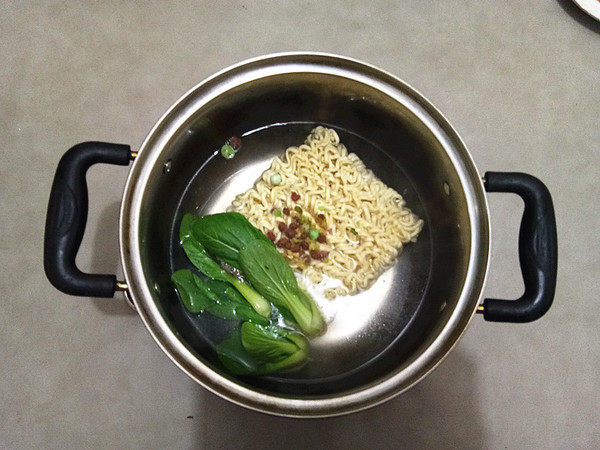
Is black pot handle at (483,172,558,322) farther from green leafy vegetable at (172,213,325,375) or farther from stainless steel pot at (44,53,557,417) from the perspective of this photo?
green leafy vegetable at (172,213,325,375)

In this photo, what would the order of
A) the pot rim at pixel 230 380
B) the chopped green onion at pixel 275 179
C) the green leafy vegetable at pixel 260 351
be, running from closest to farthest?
the pot rim at pixel 230 380, the green leafy vegetable at pixel 260 351, the chopped green onion at pixel 275 179

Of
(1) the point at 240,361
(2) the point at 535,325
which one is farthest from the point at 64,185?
(2) the point at 535,325

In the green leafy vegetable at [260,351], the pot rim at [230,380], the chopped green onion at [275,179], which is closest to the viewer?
the pot rim at [230,380]

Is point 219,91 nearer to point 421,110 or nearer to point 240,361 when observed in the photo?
point 421,110

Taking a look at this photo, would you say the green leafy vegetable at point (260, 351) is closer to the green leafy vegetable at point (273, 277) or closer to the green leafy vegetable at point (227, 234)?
the green leafy vegetable at point (273, 277)

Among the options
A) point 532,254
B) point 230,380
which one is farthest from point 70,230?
point 532,254

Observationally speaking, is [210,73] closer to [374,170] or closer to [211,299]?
[374,170]

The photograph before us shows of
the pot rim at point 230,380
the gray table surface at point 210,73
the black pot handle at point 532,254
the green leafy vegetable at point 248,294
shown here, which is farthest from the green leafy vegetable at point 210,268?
the black pot handle at point 532,254
